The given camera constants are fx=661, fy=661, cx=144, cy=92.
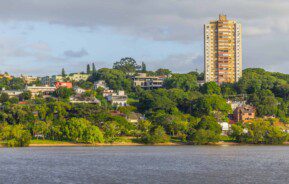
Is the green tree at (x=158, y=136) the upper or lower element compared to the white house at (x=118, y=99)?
lower

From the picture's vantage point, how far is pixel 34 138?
387 feet

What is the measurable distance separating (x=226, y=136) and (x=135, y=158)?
47783 millimetres

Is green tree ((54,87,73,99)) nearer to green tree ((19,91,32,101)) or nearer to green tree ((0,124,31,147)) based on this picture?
green tree ((19,91,32,101))

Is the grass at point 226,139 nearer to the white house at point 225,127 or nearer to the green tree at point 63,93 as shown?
the white house at point 225,127

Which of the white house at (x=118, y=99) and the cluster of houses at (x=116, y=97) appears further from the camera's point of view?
the cluster of houses at (x=116, y=97)

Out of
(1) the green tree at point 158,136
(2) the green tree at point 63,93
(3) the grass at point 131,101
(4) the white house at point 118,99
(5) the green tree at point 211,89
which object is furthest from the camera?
(5) the green tree at point 211,89

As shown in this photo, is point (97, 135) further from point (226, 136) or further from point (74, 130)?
point (226, 136)

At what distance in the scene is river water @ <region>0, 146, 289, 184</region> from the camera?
61594mm

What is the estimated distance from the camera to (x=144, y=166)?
74.8 metres

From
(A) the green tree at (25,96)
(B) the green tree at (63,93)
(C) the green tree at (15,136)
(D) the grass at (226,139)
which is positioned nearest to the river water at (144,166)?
(C) the green tree at (15,136)

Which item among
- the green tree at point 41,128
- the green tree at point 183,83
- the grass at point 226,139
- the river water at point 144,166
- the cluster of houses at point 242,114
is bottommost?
the river water at point 144,166

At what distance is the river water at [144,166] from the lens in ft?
202

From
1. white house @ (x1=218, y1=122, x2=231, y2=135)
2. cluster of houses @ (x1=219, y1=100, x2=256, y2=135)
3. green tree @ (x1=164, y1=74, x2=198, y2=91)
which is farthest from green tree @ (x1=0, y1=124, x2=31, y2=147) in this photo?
green tree @ (x1=164, y1=74, x2=198, y2=91)

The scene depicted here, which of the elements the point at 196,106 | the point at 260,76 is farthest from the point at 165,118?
the point at 260,76
